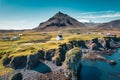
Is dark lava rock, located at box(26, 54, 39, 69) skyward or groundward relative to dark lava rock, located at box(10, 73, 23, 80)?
skyward

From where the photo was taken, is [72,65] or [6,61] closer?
[72,65]

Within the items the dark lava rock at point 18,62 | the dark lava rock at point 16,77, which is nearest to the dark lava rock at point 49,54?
the dark lava rock at point 18,62

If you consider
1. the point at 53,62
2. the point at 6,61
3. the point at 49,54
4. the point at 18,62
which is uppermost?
the point at 49,54

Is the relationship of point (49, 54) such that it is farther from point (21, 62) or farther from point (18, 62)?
point (18, 62)

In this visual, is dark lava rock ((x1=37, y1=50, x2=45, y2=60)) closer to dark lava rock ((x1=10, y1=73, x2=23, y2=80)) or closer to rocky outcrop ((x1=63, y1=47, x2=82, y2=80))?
rocky outcrop ((x1=63, y1=47, x2=82, y2=80))

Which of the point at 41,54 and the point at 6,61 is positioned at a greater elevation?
the point at 41,54

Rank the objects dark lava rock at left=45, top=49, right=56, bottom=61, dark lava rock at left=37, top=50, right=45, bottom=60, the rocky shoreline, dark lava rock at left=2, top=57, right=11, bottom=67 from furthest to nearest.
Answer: dark lava rock at left=45, top=49, right=56, bottom=61
dark lava rock at left=37, top=50, right=45, bottom=60
dark lava rock at left=2, top=57, right=11, bottom=67
the rocky shoreline

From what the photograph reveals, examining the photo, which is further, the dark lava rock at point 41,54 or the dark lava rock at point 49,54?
the dark lava rock at point 49,54

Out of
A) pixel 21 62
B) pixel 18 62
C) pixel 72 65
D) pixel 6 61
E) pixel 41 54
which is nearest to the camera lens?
pixel 72 65

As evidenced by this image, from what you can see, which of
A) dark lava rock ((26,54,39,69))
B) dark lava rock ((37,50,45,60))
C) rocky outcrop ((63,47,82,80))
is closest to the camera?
rocky outcrop ((63,47,82,80))

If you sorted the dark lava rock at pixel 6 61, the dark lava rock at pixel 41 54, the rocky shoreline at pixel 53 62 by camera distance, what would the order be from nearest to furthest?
the rocky shoreline at pixel 53 62 < the dark lava rock at pixel 6 61 < the dark lava rock at pixel 41 54

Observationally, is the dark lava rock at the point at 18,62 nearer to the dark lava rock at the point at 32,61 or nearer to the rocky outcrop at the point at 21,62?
the rocky outcrop at the point at 21,62

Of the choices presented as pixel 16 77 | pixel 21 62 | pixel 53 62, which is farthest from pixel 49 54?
pixel 16 77

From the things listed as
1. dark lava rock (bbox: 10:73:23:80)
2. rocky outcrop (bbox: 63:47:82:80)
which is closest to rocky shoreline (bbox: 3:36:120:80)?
rocky outcrop (bbox: 63:47:82:80)
